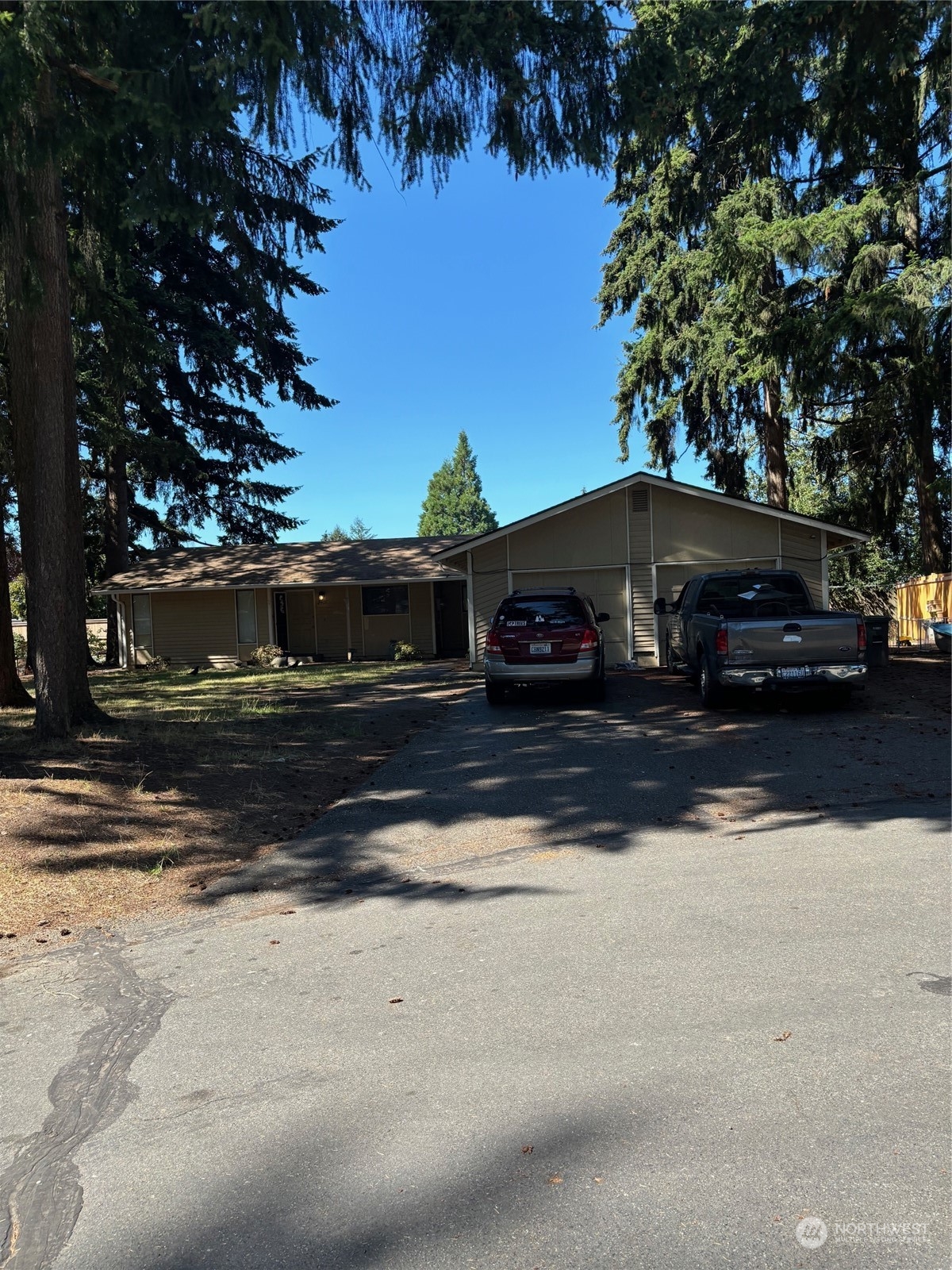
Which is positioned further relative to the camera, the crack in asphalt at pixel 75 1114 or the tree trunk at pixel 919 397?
the tree trunk at pixel 919 397

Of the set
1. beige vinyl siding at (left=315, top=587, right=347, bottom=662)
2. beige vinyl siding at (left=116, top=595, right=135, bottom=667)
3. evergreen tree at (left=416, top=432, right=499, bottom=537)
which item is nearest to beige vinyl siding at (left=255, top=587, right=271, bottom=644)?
beige vinyl siding at (left=315, top=587, right=347, bottom=662)

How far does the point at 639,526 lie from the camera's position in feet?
67.3

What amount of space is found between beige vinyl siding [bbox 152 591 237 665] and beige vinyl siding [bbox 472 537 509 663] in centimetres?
1110

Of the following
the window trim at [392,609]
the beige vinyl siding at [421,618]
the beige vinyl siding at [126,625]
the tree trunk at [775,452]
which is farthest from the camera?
the beige vinyl siding at [126,625]

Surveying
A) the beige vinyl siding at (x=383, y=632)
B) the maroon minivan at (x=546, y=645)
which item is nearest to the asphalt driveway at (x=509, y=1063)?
the maroon minivan at (x=546, y=645)

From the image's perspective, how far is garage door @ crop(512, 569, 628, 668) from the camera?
67.9 feet

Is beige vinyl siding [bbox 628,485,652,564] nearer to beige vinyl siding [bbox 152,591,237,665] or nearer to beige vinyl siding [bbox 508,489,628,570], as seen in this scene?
beige vinyl siding [bbox 508,489,628,570]

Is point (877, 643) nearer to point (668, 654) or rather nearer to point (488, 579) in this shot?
point (668, 654)

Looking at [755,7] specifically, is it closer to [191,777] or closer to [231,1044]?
[191,777]

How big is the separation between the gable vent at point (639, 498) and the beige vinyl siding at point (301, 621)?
491 inches

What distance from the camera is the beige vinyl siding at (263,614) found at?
93.9ft

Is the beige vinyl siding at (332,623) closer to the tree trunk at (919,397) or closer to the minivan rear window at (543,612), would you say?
the minivan rear window at (543,612)

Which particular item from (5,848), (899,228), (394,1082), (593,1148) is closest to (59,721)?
(5,848)

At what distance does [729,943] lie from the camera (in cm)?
466
